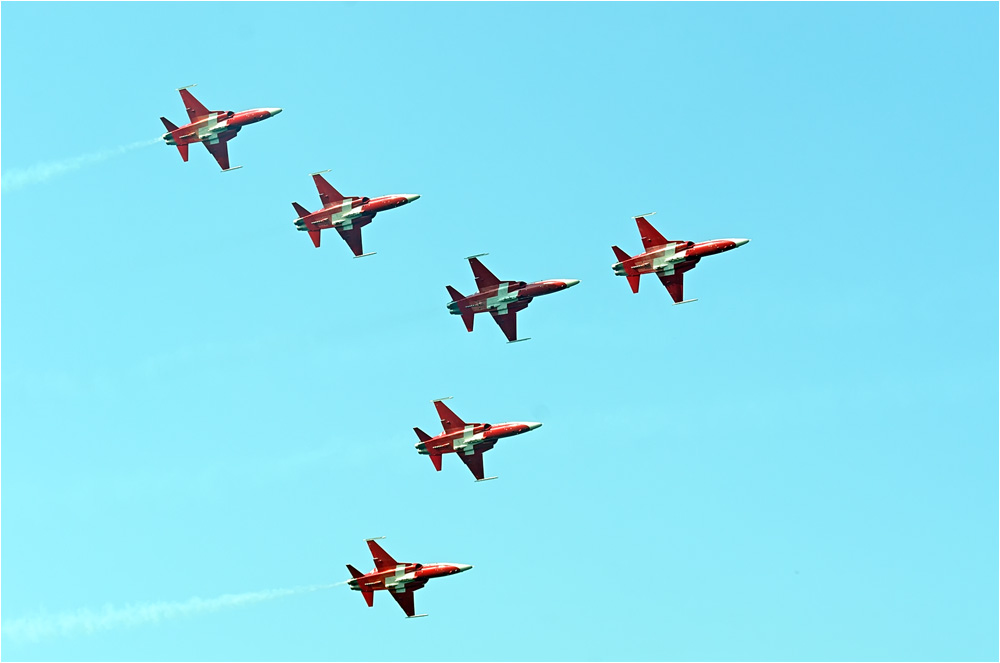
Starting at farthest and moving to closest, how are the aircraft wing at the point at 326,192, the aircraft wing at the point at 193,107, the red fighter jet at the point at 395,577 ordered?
the aircraft wing at the point at 193,107
the aircraft wing at the point at 326,192
the red fighter jet at the point at 395,577

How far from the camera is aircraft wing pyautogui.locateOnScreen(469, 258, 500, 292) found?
580 feet

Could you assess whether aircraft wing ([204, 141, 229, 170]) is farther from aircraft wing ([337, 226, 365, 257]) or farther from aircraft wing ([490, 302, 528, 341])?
aircraft wing ([490, 302, 528, 341])

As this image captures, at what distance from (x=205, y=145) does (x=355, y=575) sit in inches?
1697

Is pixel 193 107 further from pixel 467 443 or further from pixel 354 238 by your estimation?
pixel 467 443

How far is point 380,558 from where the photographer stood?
569 feet

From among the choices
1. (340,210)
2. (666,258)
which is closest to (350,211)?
(340,210)

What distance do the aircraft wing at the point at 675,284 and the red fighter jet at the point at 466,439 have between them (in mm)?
16557

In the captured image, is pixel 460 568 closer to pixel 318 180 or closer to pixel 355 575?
pixel 355 575

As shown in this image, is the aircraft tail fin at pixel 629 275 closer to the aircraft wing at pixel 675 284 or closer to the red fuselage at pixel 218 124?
the aircraft wing at pixel 675 284

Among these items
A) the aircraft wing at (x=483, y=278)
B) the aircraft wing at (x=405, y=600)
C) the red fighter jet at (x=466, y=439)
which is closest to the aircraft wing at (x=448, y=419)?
the red fighter jet at (x=466, y=439)

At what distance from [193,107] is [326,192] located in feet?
51.4

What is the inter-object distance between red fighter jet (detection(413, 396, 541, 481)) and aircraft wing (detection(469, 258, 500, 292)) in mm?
10831

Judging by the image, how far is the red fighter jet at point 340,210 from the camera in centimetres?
17988

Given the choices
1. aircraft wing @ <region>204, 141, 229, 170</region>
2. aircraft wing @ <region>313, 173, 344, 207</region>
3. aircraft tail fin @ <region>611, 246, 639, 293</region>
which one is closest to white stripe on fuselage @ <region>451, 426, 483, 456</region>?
aircraft tail fin @ <region>611, 246, 639, 293</region>
